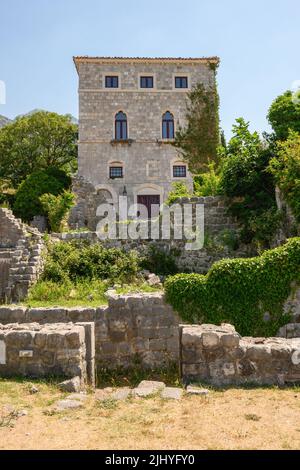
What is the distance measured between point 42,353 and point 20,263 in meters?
9.19

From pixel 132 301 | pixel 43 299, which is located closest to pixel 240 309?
pixel 132 301

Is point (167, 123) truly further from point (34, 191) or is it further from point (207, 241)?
point (207, 241)

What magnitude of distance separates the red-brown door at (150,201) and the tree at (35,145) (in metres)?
8.92

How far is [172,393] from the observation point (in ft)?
21.4

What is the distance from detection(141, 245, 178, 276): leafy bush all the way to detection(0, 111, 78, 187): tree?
19.3 metres

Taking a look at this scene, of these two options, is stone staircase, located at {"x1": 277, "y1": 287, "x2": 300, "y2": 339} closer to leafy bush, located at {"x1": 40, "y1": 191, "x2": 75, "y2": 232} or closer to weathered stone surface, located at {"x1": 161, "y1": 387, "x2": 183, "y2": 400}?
weathered stone surface, located at {"x1": 161, "y1": 387, "x2": 183, "y2": 400}

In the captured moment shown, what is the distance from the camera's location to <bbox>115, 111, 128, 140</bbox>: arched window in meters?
29.7

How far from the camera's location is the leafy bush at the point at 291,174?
1327 centimetres

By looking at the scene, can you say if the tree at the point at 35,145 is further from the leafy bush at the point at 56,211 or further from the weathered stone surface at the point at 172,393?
the weathered stone surface at the point at 172,393

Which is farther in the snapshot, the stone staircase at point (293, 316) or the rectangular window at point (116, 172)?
the rectangular window at point (116, 172)

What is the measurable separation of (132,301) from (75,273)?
5.94 metres

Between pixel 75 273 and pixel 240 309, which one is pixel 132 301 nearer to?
pixel 240 309

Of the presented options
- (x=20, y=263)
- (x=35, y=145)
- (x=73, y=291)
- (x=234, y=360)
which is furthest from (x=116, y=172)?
(x=234, y=360)

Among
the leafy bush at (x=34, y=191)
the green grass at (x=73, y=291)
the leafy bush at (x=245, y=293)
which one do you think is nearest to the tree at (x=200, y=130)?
the leafy bush at (x=34, y=191)
